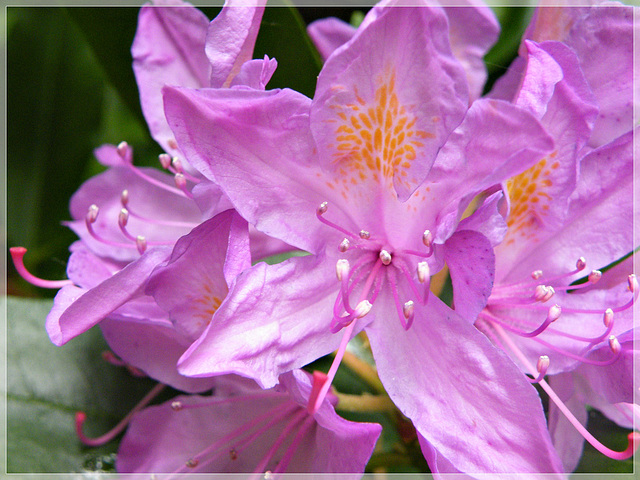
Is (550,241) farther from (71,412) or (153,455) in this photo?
(71,412)

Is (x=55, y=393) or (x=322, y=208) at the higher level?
(x=322, y=208)

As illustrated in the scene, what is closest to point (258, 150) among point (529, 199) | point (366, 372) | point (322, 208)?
point (322, 208)

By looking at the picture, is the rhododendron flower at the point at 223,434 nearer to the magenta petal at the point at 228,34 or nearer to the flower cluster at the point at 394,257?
the flower cluster at the point at 394,257

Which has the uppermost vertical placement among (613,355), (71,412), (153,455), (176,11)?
(176,11)

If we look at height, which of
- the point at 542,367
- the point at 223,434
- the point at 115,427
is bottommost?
the point at 115,427

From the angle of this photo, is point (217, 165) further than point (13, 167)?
No

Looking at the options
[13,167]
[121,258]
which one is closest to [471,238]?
[121,258]

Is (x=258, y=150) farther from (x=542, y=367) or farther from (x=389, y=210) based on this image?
(x=542, y=367)

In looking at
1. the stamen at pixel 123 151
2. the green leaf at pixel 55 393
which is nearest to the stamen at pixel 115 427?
the green leaf at pixel 55 393
